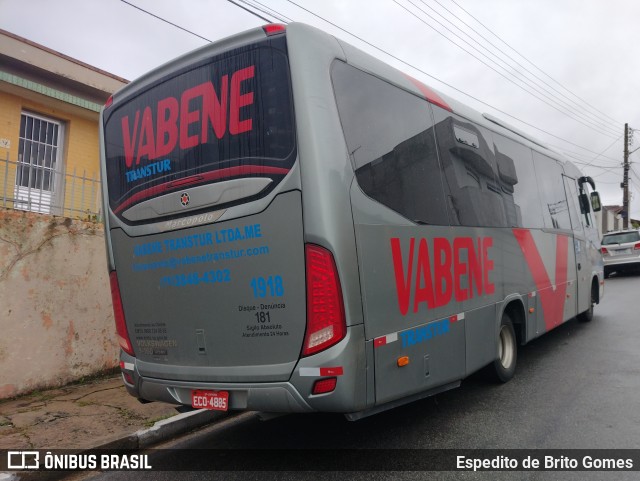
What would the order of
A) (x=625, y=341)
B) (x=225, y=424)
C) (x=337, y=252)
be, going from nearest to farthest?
(x=337, y=252), (x=225, y=424), (x=625, y=341)

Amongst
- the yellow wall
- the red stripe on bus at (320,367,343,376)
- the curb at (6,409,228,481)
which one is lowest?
the curb at (6,409,228,481)

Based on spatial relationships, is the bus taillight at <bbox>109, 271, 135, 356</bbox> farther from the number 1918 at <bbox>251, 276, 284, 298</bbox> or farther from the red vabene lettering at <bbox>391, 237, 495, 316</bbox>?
the red vabene lettering at <bbox>391, 237, 495, 316</bbox>

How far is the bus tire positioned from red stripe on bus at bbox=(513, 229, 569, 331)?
89cm

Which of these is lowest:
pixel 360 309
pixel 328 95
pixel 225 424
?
pixel 225 424

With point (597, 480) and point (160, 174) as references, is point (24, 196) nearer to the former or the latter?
point (160, 174)

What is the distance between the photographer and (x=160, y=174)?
156 inches

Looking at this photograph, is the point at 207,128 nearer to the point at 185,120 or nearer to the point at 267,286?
the point at 185,120

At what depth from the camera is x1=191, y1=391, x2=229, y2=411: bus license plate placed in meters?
3.56

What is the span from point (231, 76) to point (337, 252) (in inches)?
59.8

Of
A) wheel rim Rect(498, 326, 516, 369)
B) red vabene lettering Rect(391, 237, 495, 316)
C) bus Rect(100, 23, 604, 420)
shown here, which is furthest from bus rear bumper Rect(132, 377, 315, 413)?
wheel rim Rect(498, 326, 516, 369)

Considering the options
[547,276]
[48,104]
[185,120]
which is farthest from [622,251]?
[185,120]

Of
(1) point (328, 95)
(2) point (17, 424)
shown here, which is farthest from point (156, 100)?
(2) point (17, 424)

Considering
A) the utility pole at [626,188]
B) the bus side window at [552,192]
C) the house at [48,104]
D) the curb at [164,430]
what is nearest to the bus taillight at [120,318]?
the curb at [164,430]

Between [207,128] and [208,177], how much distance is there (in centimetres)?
37
